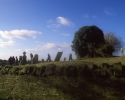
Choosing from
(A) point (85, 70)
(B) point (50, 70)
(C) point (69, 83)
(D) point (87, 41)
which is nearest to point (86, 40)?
(D) point (87, 41)

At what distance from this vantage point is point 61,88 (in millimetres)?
9062

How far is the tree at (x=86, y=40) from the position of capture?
81.0 feet

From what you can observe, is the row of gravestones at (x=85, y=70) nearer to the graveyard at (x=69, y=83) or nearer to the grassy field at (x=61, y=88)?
the graveyard at (x=69, y=83)

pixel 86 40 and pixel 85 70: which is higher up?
pixel 86 40

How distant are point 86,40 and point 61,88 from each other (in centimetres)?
1691

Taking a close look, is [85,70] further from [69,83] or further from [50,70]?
[50,70]

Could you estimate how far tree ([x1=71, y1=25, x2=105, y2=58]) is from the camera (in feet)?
81.0

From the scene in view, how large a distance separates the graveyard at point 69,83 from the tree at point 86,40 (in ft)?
48.2

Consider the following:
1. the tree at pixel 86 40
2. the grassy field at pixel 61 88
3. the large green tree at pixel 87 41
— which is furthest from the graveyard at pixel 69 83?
the tree at pixel 86 40

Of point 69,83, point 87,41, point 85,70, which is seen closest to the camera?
point 85,70

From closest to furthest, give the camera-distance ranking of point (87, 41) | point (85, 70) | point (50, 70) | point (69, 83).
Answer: point (85, 70) → point (69, 83) → point (50, 70) → point (87, 41)

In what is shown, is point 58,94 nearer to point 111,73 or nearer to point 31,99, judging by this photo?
point 31,99

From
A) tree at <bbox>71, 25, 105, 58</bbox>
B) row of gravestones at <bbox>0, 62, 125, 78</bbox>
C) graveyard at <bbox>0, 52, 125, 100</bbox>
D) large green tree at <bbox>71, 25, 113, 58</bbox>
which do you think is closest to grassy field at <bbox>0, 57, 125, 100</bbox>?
graveyard at <bbox>0, 52, 125, 100</bbox>

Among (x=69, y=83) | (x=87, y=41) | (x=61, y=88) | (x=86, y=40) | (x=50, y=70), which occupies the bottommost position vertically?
(x=61, y=88)
